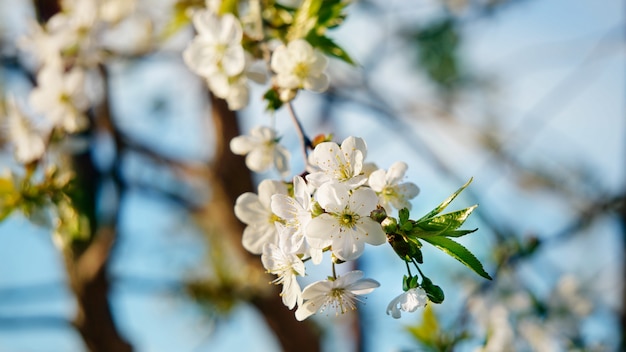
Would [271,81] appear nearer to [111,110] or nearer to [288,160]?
[288,160]

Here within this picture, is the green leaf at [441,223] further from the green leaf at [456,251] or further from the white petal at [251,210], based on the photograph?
the white petal at [251,210]

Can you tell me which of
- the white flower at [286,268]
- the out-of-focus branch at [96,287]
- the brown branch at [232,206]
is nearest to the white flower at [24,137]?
the white flower at [286,268]

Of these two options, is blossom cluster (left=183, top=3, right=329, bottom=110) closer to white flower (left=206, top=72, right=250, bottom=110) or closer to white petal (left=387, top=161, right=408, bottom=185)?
white flower (left=206, top=72, right=250, bottom=110)

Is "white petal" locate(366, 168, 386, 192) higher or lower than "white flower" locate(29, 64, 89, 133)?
higher

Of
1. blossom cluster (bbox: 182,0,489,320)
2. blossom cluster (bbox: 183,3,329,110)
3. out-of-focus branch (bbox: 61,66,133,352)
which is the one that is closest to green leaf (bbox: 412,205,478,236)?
blossom cluster (bbox: 182,0,489,320)

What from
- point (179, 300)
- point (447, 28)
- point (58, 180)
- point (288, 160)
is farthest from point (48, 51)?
point (447, 28)

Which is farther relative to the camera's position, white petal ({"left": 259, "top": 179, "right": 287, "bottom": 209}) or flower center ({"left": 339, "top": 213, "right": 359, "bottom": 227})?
white petal ({"left": 259, "top": 179, "right": 287, "bottom": 209})
